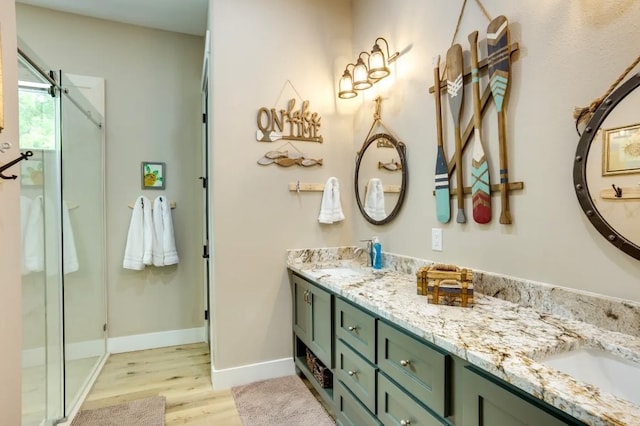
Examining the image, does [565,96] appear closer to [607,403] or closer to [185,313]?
[607,403]

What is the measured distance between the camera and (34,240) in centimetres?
192

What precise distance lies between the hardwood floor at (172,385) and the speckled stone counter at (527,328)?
3.92 feet

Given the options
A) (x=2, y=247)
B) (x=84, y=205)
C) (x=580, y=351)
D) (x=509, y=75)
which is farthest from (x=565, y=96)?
(x=84, y=205)

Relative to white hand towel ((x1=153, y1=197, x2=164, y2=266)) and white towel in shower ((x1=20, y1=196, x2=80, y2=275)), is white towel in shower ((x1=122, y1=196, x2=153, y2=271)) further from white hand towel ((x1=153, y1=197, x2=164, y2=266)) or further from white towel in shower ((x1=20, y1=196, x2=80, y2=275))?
white towel in shower ((x1=20, y1=196, x2=80, y2=275))

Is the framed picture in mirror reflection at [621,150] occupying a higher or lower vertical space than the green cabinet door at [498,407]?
higher

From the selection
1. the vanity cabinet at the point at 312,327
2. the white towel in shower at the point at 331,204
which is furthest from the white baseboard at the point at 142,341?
the white towel in shower at the point at 331,204

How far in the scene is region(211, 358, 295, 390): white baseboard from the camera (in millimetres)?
2473

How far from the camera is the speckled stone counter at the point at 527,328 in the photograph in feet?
2.53

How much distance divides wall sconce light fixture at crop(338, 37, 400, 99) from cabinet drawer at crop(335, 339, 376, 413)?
172 cm

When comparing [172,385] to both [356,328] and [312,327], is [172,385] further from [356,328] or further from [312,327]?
[356,328]

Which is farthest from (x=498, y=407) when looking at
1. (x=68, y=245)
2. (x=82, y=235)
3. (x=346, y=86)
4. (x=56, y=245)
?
(x=82, y=235)

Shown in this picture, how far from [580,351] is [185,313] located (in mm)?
3182

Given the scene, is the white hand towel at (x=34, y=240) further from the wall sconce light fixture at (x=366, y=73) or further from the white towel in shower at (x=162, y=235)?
the wall sconce light fixture at (x=366, y=73)

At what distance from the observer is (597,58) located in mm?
1205
